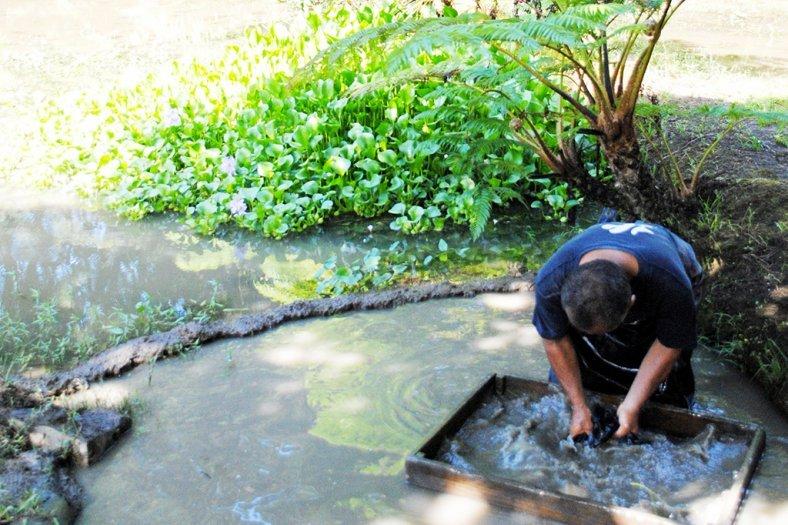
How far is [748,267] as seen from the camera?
4.53 metres

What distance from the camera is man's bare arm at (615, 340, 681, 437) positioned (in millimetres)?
3207

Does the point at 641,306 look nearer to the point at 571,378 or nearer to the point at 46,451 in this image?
the point at 571,378

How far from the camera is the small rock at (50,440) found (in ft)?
11.5

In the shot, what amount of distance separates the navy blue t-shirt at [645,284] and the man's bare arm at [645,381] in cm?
5

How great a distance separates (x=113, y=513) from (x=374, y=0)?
8173mm

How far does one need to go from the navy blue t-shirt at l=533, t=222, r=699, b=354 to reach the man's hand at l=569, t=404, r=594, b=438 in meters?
0.36

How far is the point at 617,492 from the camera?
3211 millimetres

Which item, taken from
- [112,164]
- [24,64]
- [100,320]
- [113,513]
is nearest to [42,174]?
[112,164]

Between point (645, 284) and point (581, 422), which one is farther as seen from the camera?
point (581, 422)

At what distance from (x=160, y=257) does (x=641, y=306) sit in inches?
157

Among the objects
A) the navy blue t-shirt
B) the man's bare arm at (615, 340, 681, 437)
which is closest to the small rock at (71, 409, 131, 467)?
the navy blue t-shirt

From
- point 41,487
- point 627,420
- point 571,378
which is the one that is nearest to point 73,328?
point 41,487

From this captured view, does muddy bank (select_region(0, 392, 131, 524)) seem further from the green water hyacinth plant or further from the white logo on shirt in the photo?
the white logo on shirt

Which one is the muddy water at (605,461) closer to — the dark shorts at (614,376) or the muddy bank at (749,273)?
the dark shorts at (614,376)
